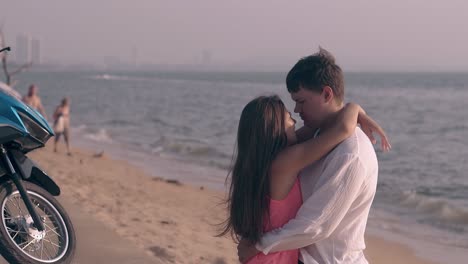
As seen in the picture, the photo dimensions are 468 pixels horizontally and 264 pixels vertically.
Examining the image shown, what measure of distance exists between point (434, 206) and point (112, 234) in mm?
7884

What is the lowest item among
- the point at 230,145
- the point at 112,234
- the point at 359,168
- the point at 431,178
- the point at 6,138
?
the point at 230,145

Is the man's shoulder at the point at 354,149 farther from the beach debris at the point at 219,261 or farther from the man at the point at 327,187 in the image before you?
the beach debris at the point at 219,261

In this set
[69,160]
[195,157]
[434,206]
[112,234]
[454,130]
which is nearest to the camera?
[112,234]

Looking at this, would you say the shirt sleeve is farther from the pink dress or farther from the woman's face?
the woman's face

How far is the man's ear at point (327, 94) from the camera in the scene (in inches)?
99.0

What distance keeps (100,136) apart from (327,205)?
23.5m

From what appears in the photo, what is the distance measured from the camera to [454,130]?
2661cm

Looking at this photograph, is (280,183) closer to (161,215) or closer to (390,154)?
(161,215)

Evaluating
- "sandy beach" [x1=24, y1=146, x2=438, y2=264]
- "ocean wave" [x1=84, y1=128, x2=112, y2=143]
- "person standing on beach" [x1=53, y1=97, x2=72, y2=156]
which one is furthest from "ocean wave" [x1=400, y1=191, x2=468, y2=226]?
"ocean wave" [x1=84, y1=128, x2=112, y2=143]

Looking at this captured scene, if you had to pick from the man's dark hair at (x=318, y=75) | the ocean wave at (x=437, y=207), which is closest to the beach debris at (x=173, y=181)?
the ocean wave at (x=437, y=207)

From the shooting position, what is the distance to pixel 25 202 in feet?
13.2

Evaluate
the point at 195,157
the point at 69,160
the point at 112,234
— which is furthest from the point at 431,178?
the point at 112,234

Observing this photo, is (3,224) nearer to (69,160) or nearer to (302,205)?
(302,205)

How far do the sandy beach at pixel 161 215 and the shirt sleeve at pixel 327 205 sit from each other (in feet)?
9.20
